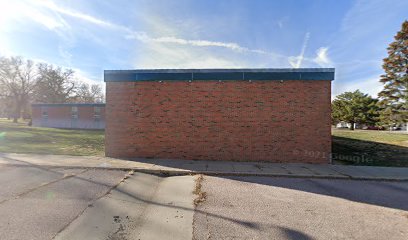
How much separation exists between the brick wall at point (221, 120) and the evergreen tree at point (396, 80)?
762 inches

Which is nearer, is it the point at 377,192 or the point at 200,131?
the point at 377,192

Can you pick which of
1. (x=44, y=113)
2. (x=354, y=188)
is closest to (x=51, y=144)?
(x=354, y=188)

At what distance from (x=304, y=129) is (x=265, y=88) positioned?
2.69 meters

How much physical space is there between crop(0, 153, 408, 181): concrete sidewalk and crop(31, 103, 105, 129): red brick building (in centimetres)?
2389

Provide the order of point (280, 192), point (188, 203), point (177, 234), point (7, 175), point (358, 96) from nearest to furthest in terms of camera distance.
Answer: point (177, 234) → point (188, 203) → point (280, 192) → point (7, 175) → point (358, 96)

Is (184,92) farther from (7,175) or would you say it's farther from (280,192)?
(7,175)

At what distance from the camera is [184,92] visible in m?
9.96

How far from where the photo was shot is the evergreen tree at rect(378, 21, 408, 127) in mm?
21031

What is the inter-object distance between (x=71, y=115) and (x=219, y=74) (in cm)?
3168

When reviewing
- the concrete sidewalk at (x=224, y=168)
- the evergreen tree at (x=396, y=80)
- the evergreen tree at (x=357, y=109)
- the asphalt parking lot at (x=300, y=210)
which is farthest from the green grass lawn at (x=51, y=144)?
the evergreen tree at (x=357, y=109)

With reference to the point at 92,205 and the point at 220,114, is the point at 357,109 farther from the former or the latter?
the point at 92,205

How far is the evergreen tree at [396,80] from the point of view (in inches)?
828

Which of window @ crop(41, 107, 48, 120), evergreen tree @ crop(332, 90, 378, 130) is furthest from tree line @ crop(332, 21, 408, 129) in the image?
window @ crop(41, 107, 48, 120)

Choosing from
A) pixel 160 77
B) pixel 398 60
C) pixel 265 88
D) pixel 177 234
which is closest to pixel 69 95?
pixel 160 77
